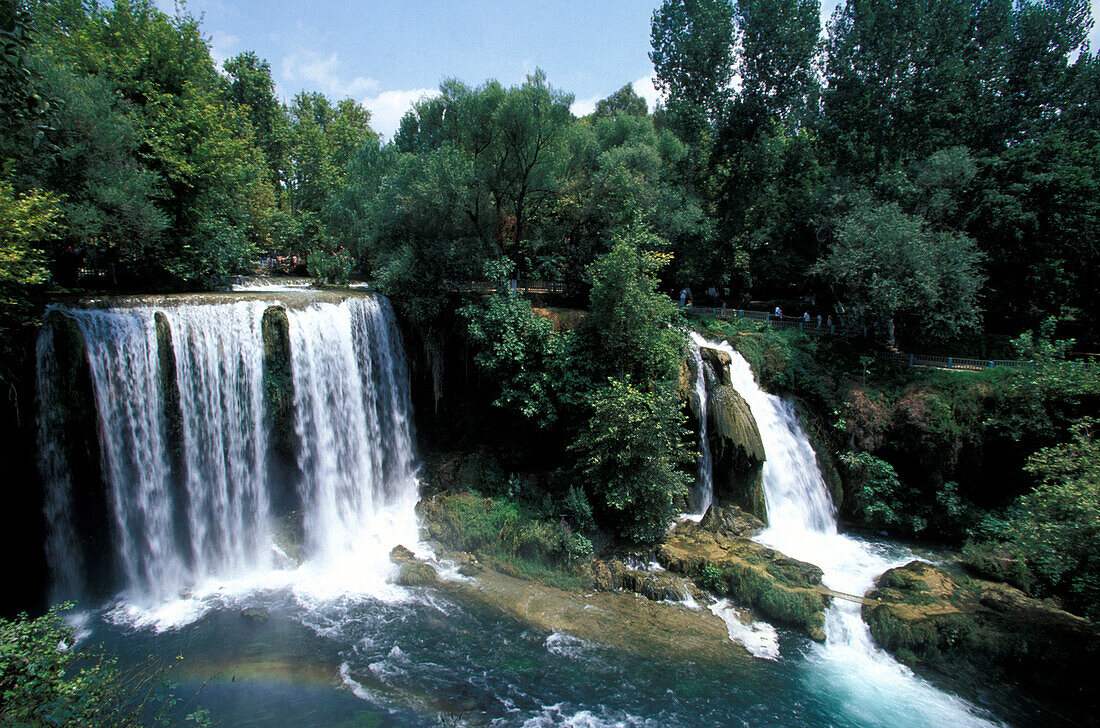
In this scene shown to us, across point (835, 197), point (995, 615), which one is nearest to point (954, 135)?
point (835, 197)

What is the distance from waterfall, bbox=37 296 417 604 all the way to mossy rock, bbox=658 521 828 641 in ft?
28.8

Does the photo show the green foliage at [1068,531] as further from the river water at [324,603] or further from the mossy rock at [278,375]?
the mossy rock at [278,375]

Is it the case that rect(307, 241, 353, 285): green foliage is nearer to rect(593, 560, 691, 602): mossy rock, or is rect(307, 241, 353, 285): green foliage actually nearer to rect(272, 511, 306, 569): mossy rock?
rect(272, 511, 306, 569): mossy rock

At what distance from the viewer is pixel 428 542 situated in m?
16.7

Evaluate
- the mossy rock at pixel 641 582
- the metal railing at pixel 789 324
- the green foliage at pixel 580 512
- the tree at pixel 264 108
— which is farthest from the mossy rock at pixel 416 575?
the tree at pixel 264 108

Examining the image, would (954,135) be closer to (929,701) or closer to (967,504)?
(967,504)

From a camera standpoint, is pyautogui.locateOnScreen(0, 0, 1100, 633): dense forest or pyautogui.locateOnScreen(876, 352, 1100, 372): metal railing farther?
pyautogui.locateOnScreen(876, 352, 1100, 372): metal railing

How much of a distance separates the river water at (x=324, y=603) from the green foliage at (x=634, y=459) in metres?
2.95

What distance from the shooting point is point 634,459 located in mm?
15914

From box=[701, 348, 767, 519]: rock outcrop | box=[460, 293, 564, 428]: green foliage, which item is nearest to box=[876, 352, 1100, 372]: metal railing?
box=[701, 348, 767, 519]: rock outcrop

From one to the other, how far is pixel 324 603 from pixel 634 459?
368 inches

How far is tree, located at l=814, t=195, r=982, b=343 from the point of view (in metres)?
19.4

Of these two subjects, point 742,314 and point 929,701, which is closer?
point 929,701

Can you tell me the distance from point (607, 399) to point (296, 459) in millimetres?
9595
